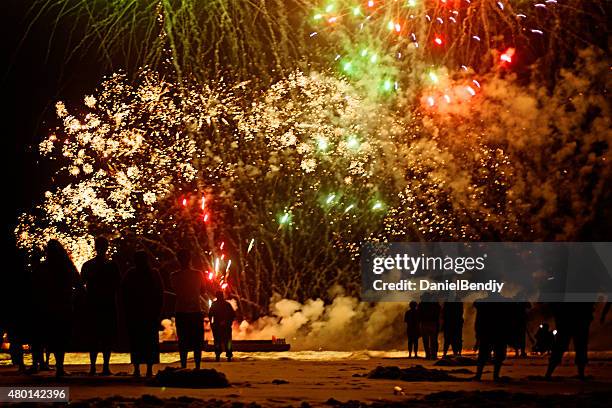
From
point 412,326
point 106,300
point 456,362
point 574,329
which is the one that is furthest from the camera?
point 412,326

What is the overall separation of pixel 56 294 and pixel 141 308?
3.57 ft

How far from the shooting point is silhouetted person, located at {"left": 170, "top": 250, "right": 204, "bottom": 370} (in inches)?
561

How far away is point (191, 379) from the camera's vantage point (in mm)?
11961

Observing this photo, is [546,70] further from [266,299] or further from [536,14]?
[266,299]

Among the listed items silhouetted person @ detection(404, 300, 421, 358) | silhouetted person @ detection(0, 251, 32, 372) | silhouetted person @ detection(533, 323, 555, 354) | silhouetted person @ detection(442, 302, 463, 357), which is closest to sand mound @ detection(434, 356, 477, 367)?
silhouetted person @ detection(442, 302, 463, 357)

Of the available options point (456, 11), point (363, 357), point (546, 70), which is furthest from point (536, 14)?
point (363, 357)

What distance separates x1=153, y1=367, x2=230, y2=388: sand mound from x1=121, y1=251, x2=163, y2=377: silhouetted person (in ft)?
4.01

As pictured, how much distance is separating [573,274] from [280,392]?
61.0 feet

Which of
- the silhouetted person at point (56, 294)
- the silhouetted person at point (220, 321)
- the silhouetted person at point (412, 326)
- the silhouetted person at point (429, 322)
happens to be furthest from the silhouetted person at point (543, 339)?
the silhouetted person at point (56, 294)

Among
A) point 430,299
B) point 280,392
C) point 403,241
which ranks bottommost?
point 280,392

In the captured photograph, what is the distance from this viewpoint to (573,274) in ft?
94.7

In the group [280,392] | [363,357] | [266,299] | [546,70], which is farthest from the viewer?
[266,299]

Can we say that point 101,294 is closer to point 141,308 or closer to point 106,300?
point 106,300

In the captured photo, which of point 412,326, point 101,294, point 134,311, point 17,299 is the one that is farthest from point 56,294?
point 412,326
